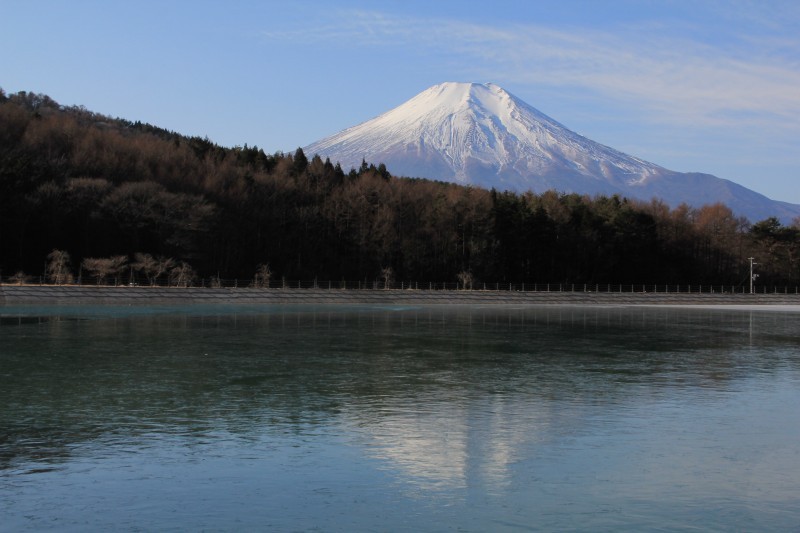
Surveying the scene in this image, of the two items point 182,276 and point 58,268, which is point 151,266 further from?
point 58,268

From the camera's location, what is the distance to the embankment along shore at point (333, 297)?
187ft

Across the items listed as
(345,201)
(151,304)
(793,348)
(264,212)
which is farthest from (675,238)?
(793,348)

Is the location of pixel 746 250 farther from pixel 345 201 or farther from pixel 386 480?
pixel 386 480

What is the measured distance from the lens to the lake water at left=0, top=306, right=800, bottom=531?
9406mm

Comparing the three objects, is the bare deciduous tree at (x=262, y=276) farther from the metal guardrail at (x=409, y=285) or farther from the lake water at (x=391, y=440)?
the lake water at (x=391, y=440)

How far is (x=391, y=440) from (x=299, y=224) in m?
80.9

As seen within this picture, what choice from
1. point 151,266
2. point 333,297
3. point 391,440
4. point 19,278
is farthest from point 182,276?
point 391,440

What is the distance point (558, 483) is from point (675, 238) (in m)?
114

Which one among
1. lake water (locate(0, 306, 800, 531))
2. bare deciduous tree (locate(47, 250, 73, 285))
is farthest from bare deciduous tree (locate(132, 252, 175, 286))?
lake water (locate(0, 306, 800, 531))

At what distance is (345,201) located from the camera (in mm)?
96125

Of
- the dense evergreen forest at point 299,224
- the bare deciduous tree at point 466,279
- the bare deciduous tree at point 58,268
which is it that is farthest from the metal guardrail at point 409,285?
the dense evergreen forest at point 299,224

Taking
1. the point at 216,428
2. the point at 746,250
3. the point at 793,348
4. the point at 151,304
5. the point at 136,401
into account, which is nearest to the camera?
Result: the point at 216,428

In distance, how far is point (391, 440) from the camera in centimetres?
1316

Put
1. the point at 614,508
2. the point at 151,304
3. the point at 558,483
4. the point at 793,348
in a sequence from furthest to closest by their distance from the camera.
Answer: the point at 151,304 < the point at 793,348 < the point at 558,483 < the point at 614,508
